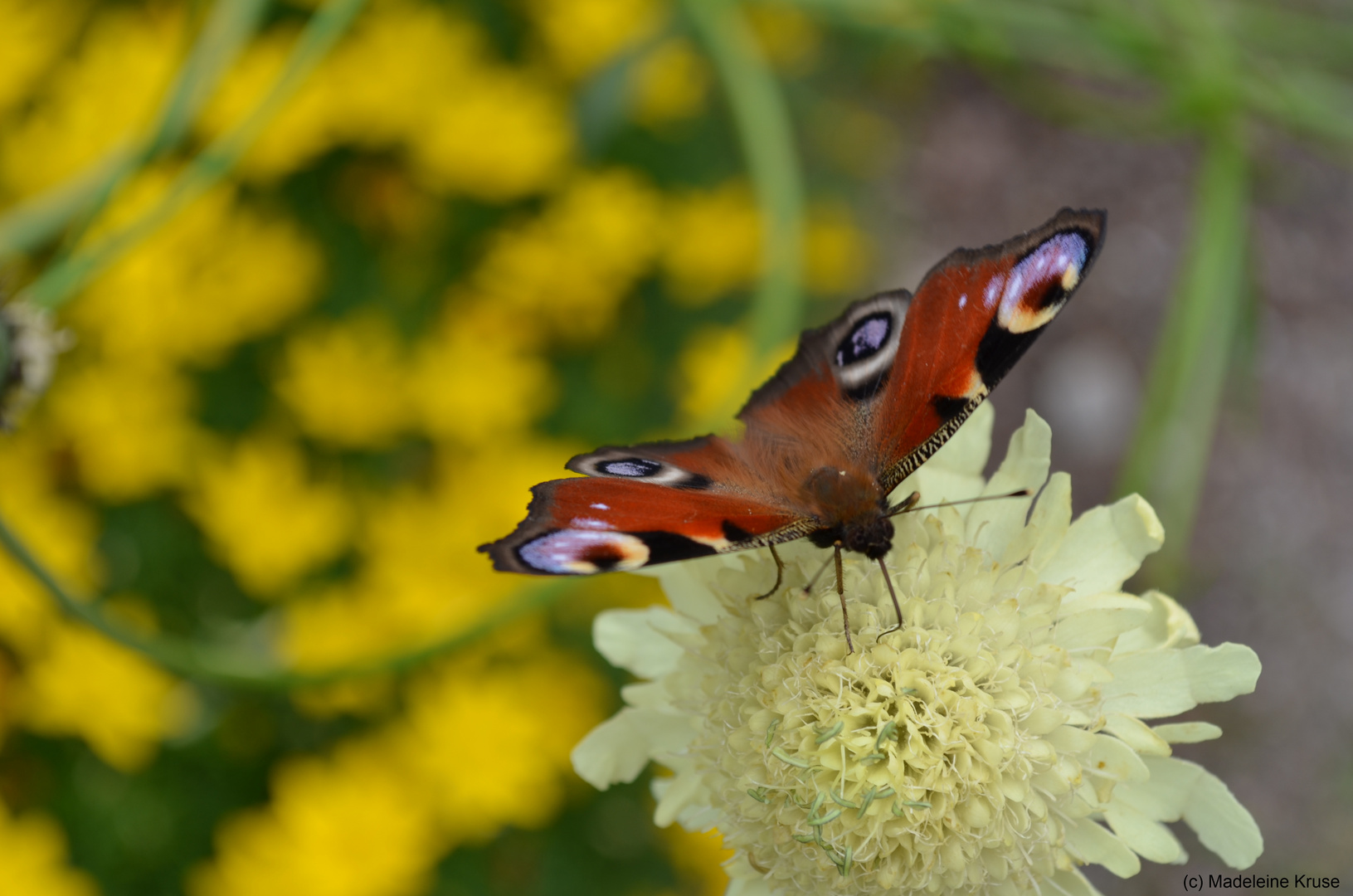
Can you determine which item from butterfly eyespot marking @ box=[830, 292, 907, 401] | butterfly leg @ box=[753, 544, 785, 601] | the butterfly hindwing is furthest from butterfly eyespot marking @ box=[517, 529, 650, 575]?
butterfly eyespot marking @ box=[830, 292, 907, 401]

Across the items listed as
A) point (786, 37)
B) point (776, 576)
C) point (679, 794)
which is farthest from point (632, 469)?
point (786, 37)

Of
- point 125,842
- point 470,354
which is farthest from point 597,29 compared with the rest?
point 125,842

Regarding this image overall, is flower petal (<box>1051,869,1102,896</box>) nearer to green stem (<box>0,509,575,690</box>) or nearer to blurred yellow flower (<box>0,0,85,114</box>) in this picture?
green stem (<box>0,509,575,690</box>)

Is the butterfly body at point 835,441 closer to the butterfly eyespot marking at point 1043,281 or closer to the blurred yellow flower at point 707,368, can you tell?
the butterfly eyespot marking at point 1043,281

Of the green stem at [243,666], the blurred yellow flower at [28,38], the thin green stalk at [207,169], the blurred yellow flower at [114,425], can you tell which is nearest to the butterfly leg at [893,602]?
the green stem at [243,666]

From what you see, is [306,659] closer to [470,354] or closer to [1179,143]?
[470,354]

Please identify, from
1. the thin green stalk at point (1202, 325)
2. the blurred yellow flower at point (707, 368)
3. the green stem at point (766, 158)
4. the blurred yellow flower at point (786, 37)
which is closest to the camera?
the thin green stalk at point (1202, 325)
